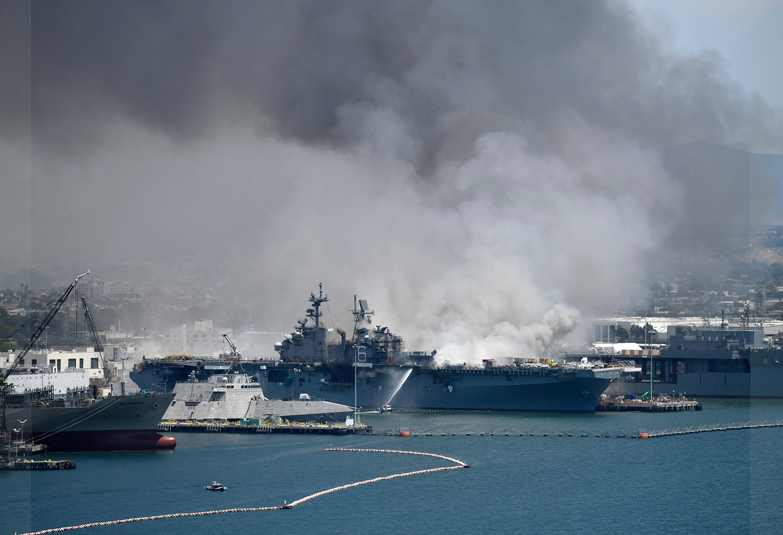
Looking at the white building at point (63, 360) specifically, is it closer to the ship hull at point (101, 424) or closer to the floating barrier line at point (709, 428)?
the ship hull at point (101, 424)

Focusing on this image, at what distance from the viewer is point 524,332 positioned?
188ft

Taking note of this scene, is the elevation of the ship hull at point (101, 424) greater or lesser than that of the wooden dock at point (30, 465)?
greater

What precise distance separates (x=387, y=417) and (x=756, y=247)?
14106 centimetres

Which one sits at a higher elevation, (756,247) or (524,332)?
(756,247)

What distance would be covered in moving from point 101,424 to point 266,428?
818cm

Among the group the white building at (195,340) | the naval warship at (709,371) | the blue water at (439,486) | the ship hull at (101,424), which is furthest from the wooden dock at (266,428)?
the white building at (195,340)

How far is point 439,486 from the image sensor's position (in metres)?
28.7

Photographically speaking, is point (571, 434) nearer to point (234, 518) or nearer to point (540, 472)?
point (540, 472)

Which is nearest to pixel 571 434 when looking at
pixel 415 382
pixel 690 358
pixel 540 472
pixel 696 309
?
pixel 540 472

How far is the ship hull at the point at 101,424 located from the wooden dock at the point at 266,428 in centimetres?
519

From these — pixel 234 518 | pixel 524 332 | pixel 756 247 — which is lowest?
pixel 234 518

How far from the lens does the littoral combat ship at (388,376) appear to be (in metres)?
47.5

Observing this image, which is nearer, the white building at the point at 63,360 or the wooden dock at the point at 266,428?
the wooden dock at the point at 266,428

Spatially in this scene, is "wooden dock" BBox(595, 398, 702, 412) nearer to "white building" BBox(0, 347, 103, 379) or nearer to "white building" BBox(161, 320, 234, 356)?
"white building" BBox(0, 347, 103, 379)
